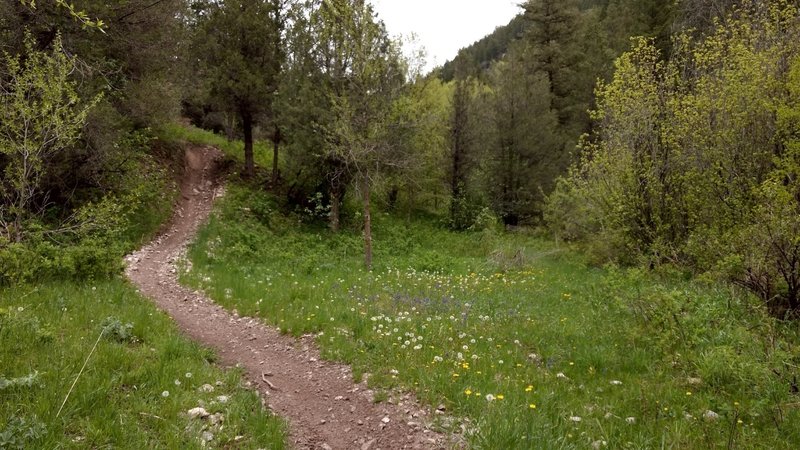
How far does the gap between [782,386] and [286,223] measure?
2054 centimetres

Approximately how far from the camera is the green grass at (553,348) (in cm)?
548

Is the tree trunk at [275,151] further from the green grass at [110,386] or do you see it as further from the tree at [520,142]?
the green grass at [110,386]

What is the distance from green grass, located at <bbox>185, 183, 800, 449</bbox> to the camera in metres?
5.48

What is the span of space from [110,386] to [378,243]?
18216 millimetres

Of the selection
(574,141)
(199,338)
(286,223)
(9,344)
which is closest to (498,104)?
(574,141)

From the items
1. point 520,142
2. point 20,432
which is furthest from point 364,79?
point 520,142

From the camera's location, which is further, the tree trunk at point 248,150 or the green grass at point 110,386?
the tree trunk at point 248,150

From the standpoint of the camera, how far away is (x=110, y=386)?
19.0 ft

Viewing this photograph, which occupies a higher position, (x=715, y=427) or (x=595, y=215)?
(x=595, y=215)

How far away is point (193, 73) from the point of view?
24.0 m

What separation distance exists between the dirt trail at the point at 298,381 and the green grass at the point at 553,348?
36cm

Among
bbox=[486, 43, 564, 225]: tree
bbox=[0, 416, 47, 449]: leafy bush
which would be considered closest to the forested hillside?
bbox=[0, 416, 47, 449]: leafy bush

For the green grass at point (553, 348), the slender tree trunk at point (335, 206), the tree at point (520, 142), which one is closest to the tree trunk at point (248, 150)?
the slender tree trunk at point (335, 206)

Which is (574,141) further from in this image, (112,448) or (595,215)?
(112,448)
